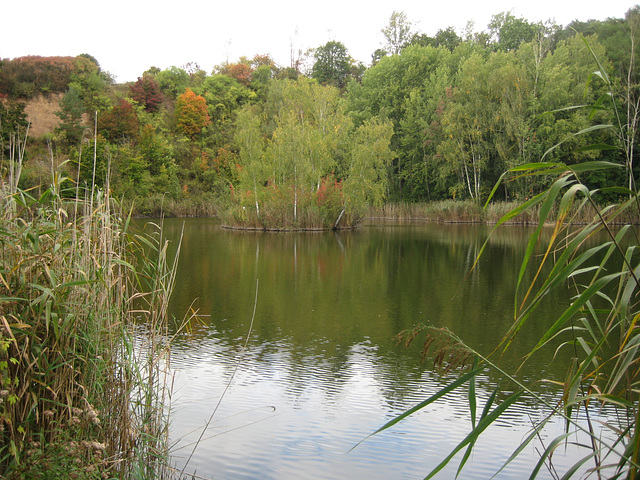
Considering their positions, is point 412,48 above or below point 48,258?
above

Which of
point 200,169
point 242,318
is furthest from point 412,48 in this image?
point 242,318

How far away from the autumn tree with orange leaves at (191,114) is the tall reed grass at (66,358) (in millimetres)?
39571

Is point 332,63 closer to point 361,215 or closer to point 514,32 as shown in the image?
point 514,32

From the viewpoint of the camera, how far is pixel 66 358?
2.95 m

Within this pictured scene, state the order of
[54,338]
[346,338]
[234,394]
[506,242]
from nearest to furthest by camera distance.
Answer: [54,338] → [234,394] → [346,338] → [506,242]

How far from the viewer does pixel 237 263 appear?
1370cm

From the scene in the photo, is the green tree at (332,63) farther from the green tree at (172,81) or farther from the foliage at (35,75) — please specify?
the foliage at (35,75)

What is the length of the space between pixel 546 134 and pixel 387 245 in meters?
16.2

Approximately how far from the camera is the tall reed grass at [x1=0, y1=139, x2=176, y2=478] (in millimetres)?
2689

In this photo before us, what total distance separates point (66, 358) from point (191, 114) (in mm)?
40298

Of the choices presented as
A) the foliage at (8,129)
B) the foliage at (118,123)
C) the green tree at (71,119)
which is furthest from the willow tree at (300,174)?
the green tree at (71,119)

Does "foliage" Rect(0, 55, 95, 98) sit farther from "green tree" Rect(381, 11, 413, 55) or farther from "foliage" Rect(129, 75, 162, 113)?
"green tree" Rect(381, 11, 413, 55)

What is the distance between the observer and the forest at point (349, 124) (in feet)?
81.4

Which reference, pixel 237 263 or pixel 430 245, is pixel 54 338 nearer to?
pixel 237 263
